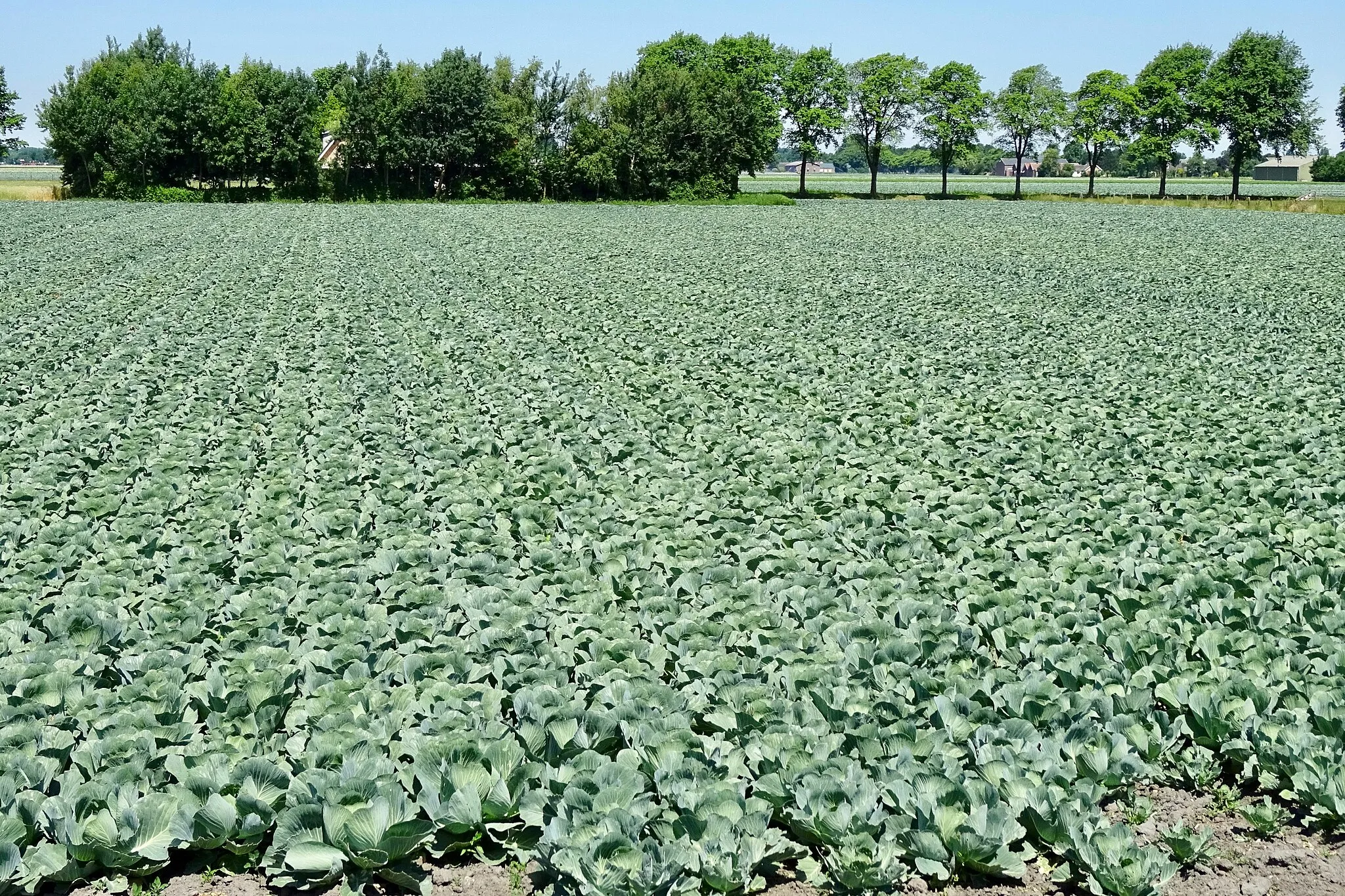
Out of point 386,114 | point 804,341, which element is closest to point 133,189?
point 386,114

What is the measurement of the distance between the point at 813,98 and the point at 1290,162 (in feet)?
341

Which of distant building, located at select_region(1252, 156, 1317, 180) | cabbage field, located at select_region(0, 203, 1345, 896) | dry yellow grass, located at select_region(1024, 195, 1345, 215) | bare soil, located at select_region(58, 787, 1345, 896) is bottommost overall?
bare soil, located at select_region(58, 787, 1345, 896)

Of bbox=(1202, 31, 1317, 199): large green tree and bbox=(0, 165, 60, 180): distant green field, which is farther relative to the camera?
bbox=(0, 165, 60, 180): distant green field

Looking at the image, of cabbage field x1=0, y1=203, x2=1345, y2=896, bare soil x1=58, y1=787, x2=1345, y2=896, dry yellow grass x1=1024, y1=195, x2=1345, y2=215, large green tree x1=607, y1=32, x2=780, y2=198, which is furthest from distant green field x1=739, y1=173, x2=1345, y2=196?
bare soil x1=58, y1=787, x2=1345, y2=896

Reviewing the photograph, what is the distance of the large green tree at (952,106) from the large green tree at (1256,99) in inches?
636

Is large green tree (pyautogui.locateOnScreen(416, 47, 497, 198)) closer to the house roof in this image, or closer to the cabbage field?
the cabbage field

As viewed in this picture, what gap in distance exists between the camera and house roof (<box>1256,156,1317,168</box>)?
14638 centimetres

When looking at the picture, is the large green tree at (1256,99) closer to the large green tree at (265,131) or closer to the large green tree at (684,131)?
the large green tree at (684,131)

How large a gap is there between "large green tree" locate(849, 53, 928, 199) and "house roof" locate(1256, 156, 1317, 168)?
87.8m

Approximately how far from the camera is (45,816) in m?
4.22

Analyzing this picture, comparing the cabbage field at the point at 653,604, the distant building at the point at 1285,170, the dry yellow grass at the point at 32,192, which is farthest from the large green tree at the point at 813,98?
the distant building at the point at 1285,170

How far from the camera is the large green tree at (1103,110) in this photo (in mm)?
81312

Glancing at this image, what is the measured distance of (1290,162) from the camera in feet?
497

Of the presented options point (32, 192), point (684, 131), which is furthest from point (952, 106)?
point (32, 192)
